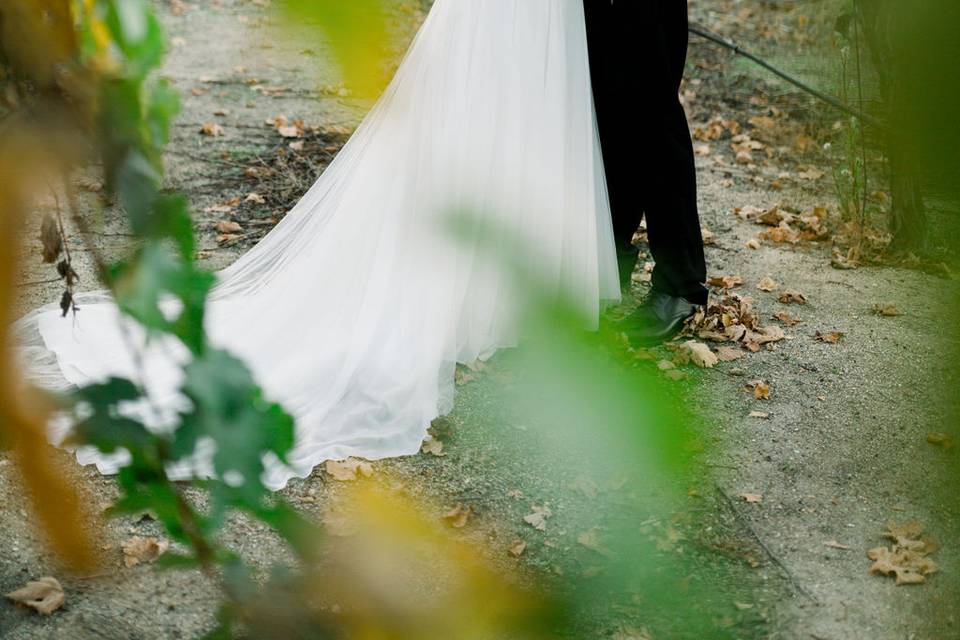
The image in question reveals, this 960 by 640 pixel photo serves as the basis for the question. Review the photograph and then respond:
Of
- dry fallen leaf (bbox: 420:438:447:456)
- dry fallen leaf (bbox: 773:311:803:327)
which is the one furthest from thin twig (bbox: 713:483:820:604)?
dry fallen leaf (bbox: 773:311:803:327)

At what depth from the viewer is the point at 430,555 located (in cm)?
78

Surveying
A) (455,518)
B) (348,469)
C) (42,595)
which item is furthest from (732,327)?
(455,518)

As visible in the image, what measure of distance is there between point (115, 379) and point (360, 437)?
224cm

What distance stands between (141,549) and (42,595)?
0.84ft

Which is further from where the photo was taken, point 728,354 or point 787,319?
point 787,319

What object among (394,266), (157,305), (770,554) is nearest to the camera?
(157,305)

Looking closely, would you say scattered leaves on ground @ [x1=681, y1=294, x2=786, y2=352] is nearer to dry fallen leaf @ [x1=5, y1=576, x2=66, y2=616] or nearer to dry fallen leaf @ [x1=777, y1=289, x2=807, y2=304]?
dry fallen leaf @ [x1=777, y1=289, x2=807, y2=304]

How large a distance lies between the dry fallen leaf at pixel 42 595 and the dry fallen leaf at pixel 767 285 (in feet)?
10.3

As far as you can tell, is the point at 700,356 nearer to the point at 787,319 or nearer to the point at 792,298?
the point at 787,319

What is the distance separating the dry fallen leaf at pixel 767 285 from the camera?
442 cm

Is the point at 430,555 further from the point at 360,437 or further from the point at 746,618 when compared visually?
the point at 360,437

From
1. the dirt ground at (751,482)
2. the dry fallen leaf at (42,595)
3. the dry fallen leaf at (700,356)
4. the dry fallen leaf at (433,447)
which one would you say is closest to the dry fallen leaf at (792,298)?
the dirt ground at (751,482)

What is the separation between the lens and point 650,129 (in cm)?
354

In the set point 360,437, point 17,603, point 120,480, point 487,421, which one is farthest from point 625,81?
point 120,480
